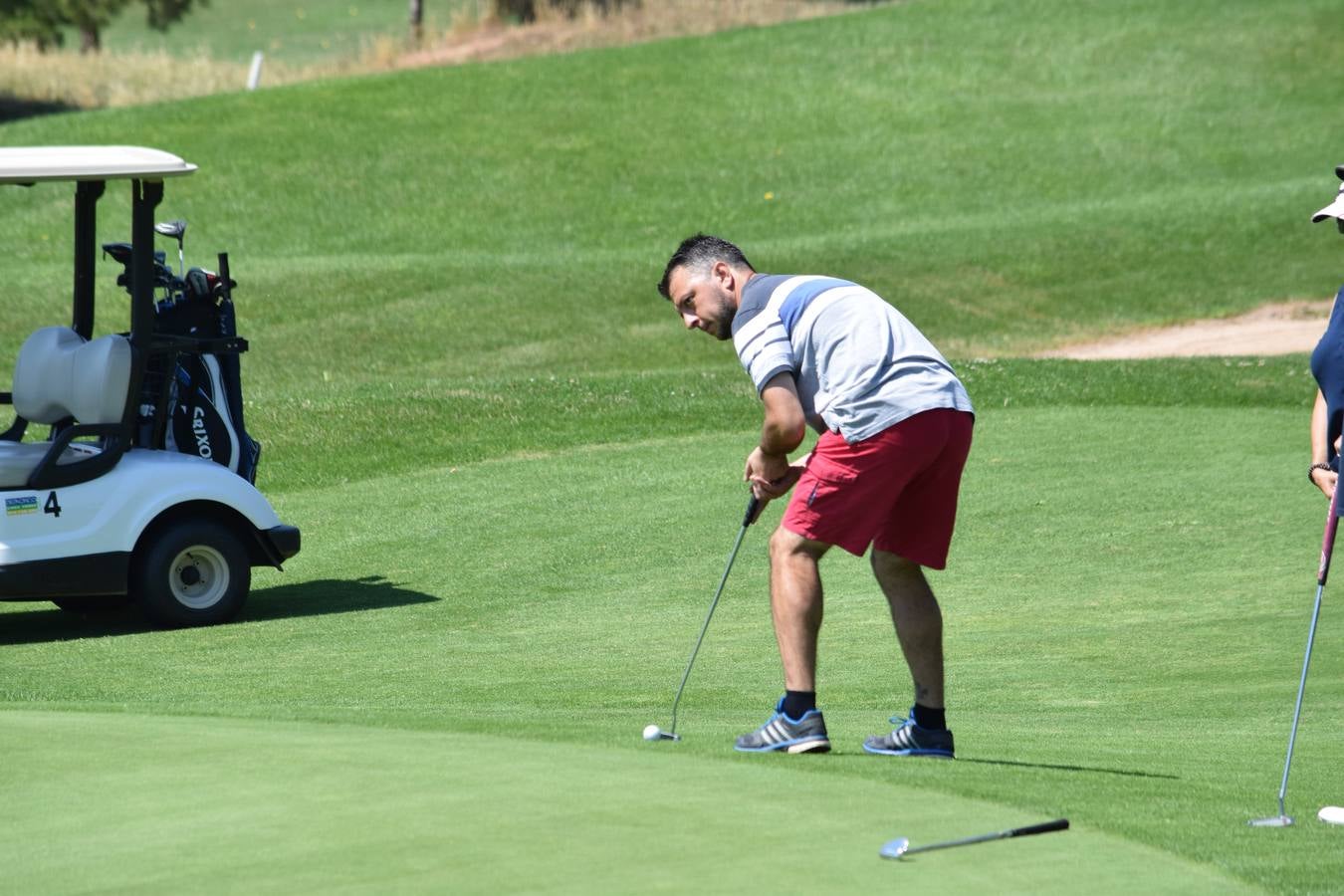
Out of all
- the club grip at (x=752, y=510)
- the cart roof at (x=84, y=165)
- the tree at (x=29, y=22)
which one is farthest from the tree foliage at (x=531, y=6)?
the club grip at (x=752, y=510)

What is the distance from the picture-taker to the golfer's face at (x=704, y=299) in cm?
558

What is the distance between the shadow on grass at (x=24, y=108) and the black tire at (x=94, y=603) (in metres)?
25.1

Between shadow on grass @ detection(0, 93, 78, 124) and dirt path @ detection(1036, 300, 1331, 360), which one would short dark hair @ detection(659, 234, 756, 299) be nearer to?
dirt path @ detection(1036, 300, 1331, 360)

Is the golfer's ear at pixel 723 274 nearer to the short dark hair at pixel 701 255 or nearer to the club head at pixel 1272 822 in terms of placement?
the short dark hair at pixel 701 255

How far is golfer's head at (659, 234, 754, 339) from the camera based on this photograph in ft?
18.3

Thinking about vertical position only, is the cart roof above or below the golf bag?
above

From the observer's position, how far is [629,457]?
1299 centimetres

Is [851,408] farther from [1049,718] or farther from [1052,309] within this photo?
[1052,309]

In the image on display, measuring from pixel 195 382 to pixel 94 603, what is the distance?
3.98ft

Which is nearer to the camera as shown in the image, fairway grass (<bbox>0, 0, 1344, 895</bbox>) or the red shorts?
fairway grass (<bbox>0, 0, 1344, 895</bbox>)

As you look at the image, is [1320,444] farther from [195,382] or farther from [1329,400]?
[195,382]

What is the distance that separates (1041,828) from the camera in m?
4.32

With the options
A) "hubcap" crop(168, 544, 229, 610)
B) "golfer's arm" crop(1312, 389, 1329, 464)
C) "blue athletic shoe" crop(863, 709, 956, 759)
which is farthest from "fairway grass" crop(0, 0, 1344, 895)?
"golfer's arm" crop(1312, 389, 1329, 464)

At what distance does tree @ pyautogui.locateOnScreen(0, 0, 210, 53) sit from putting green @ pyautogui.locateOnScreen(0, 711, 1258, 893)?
34844 mm
